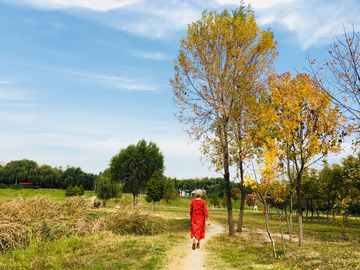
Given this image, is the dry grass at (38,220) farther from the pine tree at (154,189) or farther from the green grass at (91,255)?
the pine tree at (154,189)

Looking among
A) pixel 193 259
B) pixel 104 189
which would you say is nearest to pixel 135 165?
pixel 104 189

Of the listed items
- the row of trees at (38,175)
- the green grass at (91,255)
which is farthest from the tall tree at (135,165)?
the row of trees at (38,175)

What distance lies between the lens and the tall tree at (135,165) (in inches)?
1539

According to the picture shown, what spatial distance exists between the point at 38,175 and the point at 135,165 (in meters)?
57.9

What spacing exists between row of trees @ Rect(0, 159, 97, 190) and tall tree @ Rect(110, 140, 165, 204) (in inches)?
1913

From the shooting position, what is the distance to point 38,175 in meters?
80.2

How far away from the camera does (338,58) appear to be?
907 centimetres

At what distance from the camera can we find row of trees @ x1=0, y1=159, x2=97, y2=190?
3155 inches

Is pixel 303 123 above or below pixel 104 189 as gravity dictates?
above

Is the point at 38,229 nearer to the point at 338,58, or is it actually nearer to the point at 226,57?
the point at 226,57

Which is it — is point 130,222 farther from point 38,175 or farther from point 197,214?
point 38,175

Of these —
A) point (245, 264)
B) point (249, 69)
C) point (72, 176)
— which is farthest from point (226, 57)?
point (72, 176)

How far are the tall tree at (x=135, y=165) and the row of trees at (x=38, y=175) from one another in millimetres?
48586

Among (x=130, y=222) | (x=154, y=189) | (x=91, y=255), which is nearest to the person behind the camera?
(x=91, y=255)
